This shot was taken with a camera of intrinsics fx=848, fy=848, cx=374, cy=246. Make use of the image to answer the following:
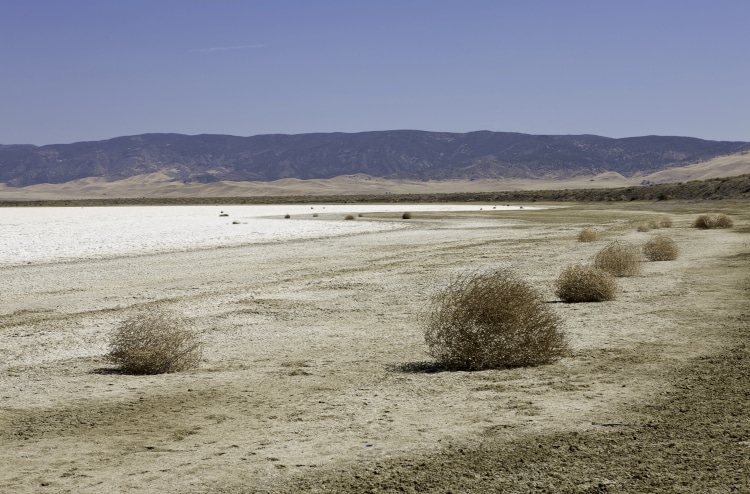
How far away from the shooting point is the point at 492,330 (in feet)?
32.4

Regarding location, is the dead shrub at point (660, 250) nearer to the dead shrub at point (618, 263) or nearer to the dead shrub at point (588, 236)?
the dead shrub at point (618, 263)

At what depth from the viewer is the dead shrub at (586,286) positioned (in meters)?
15.5

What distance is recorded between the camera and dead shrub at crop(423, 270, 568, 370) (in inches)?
383

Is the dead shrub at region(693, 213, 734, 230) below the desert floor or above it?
below

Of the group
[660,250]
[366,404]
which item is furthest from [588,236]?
[366,404]

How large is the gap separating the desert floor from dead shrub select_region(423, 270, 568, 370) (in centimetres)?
24

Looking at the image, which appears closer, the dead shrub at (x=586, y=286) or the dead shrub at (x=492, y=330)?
the dead shrub at (x=492, y=330)

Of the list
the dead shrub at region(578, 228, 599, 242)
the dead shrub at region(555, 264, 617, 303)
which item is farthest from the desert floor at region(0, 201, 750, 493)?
the dead shrub at region(578, 228, 599, 242)

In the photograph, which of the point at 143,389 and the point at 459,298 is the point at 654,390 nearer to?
the point at 459,298

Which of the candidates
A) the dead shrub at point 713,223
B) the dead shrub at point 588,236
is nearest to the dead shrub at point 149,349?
the dead shrub at point 588,236

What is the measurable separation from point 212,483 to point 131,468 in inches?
31.2

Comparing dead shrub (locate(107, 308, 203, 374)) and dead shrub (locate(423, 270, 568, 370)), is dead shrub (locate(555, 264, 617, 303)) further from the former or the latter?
dead shrub (locate(107, 308, 203, 374))

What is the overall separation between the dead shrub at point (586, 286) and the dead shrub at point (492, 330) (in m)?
5.68

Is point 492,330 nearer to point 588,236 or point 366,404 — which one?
point 366,404
